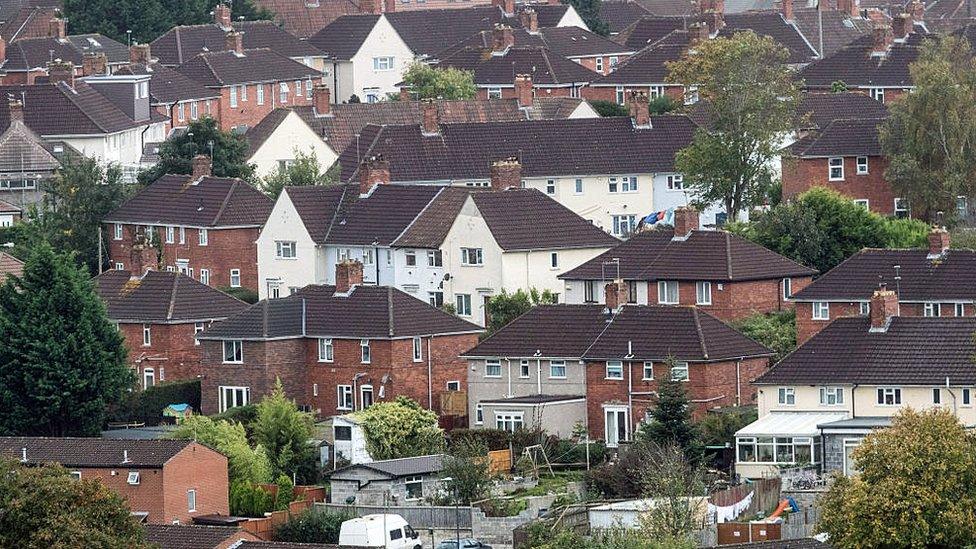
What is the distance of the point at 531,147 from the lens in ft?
417

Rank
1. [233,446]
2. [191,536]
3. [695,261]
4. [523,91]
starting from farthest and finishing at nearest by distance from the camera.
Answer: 1. [523,91]
2. [695,261]
3. [233,446]
4. [191,536]

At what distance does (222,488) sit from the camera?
8669cm

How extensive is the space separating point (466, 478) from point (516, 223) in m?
25.1

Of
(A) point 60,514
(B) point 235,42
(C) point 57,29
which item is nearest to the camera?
(A) point 60,514

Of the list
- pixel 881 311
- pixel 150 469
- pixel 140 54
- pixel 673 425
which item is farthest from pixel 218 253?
pixel 140 54

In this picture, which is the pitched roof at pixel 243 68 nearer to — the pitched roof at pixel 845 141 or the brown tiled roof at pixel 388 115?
the brown tiled roof at pixel 388 115

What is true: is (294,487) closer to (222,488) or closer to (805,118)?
(222,488)

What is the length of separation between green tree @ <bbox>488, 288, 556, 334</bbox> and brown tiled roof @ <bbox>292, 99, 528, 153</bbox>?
28826 mm

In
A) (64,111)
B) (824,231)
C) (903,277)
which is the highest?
(64,111)

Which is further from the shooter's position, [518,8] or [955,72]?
[518,8]

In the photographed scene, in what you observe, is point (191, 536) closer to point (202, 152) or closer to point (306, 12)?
point (202, 152)

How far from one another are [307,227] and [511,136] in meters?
15.5

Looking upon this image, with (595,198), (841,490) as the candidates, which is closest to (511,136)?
(595,198)

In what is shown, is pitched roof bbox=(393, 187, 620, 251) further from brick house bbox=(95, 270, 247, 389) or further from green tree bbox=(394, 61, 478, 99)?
green tree bbox=(394, 61, 478, 99)
